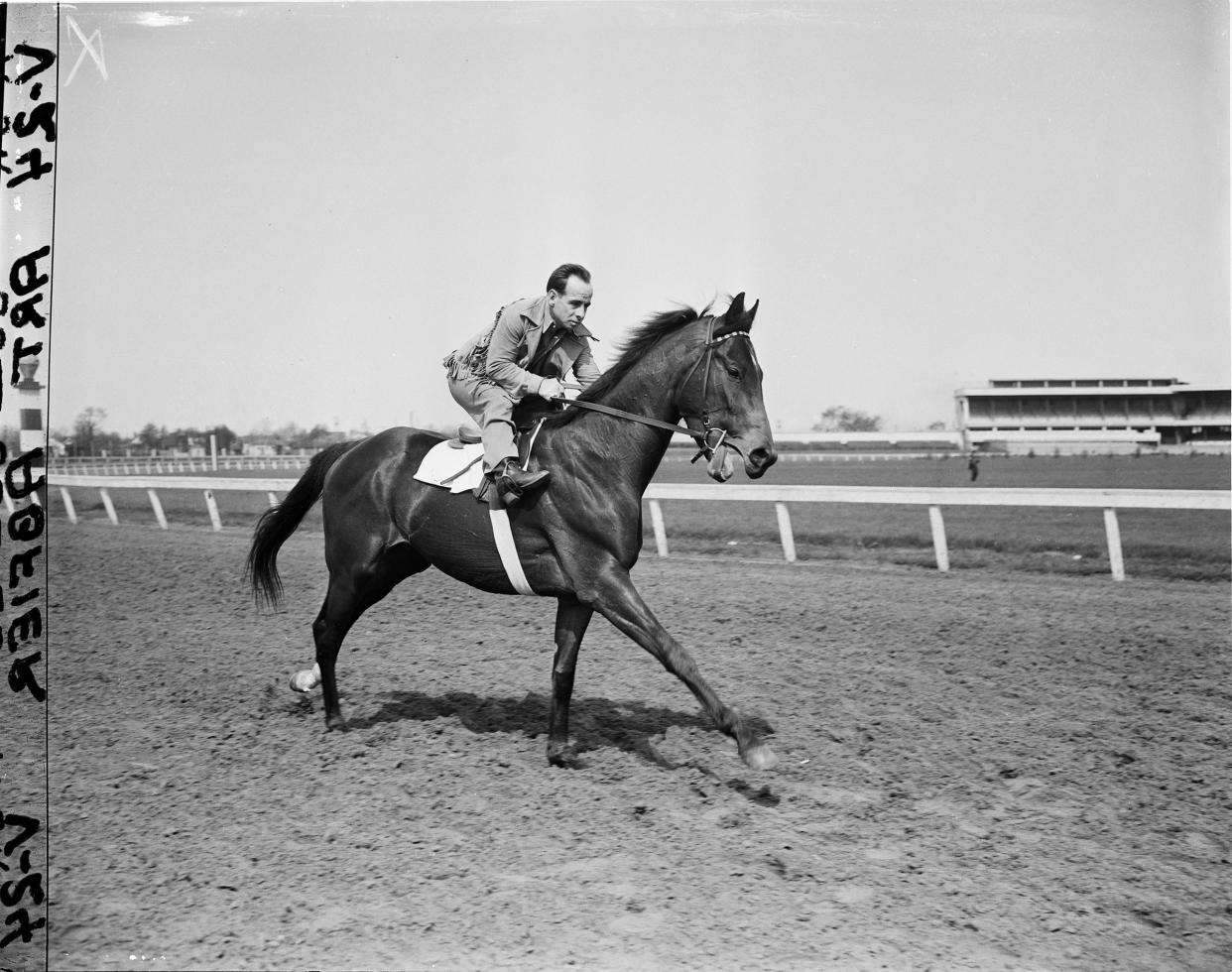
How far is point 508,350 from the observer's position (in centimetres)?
498

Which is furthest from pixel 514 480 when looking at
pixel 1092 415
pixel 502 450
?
pixel 1092 415

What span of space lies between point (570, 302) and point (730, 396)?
3.23ft

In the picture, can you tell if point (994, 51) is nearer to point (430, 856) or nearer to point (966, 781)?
point (966, 781)

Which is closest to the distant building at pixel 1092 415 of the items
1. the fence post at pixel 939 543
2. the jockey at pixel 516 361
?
the fence post at pixel 939 543

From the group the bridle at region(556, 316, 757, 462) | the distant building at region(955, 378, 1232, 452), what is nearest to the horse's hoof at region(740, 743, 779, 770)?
the bridle at region(556, 316, 757, 462)

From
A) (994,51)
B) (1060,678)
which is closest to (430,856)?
(1060,678)

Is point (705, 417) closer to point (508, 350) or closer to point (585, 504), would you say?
point (585, 504)

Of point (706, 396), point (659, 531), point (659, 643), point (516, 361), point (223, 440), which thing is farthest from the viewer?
point (223, 440)

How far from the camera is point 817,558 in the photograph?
1362 centimetres

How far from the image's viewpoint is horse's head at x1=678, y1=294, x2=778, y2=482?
177 inches

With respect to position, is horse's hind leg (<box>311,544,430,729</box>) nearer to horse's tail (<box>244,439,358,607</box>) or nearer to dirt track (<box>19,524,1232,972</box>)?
dirt track (<box>19,524,1232,972</box>)

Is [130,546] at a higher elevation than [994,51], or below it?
below

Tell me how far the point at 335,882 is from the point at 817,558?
10859 mm

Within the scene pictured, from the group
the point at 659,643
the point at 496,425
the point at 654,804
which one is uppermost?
the point at 496,425
